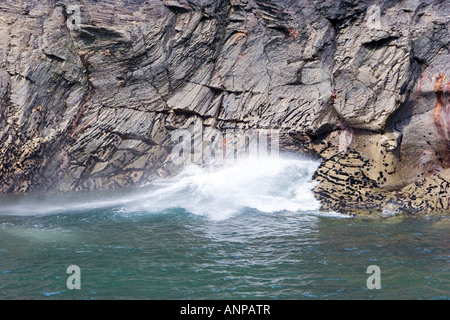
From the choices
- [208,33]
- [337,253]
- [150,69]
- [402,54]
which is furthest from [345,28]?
[337,253]

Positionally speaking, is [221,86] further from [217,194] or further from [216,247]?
[216,247]

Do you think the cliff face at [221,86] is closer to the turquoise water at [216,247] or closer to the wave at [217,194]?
the wave at [217,194]

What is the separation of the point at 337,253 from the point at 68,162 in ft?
51.1

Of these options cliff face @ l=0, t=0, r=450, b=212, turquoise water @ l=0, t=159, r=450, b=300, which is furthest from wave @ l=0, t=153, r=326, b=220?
cliff face @ l=0, t=0, r=450, b=212

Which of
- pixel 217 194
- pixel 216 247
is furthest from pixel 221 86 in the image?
pixel 216 247

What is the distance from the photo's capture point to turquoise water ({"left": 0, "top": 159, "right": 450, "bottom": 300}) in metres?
10.7

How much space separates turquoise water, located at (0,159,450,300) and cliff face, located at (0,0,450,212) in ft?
9.17

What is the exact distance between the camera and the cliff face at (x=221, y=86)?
67.8 ft

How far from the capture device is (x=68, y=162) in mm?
22984

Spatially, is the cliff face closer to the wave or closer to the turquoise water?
the wave

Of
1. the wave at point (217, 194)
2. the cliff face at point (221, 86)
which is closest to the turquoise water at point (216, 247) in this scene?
the wave at point (217, 194)

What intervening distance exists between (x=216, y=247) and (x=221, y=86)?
1212cm

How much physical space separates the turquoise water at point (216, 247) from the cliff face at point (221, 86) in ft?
9.17

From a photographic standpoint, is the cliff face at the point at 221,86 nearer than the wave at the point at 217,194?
No
